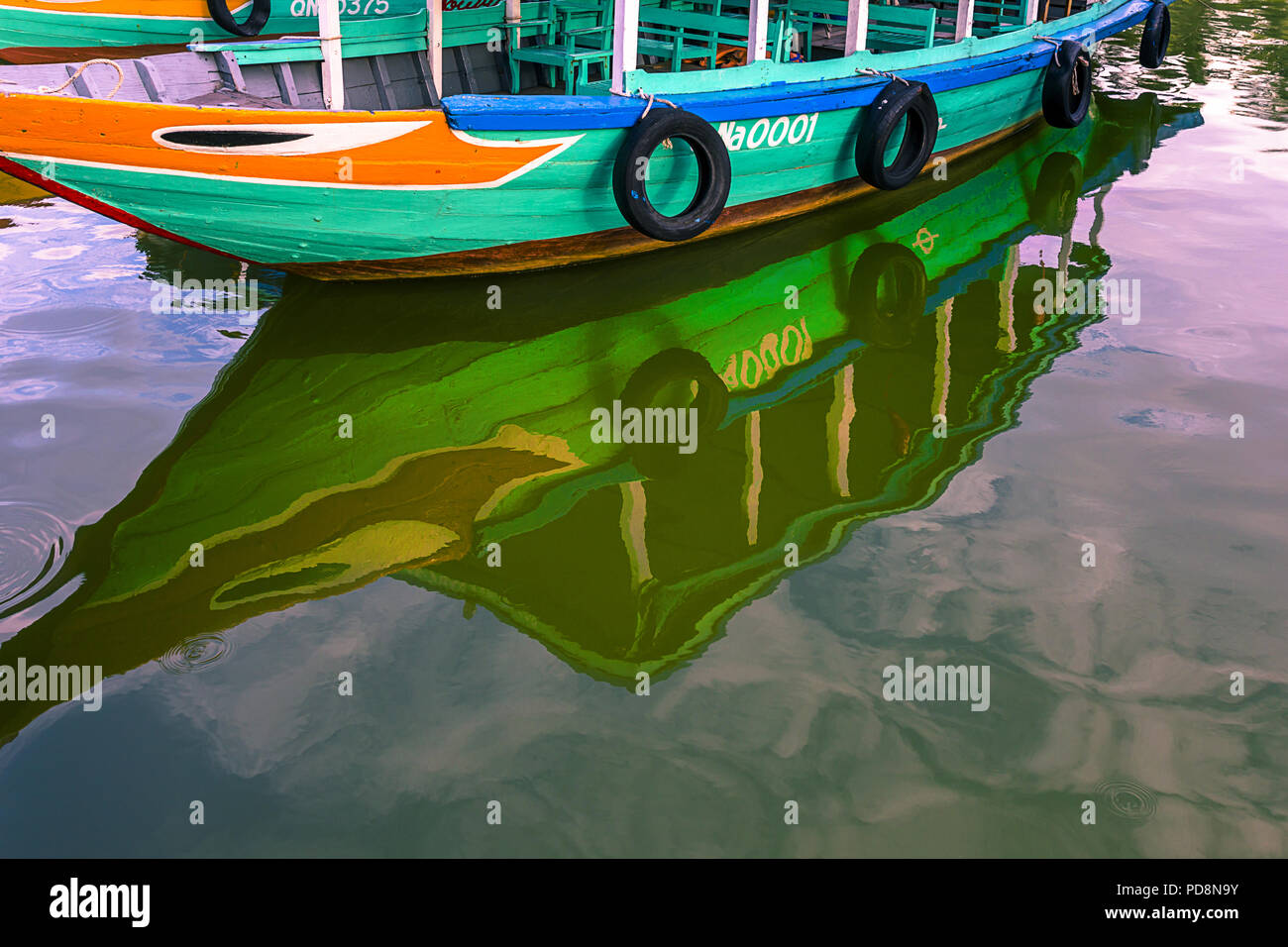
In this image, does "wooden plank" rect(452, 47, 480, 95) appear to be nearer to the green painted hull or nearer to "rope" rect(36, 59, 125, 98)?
the green painted hull

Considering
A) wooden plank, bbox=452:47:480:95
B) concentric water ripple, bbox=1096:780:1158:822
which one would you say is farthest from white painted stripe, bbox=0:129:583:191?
concentric water ripple, bbox=1096:780:1158:822

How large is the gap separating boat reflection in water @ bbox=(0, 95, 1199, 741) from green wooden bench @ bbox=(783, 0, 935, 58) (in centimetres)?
200

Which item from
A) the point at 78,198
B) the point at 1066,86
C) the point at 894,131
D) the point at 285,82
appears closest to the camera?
the point at 78,198

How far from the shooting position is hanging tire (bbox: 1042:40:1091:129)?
10.4 m

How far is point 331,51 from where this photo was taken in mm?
6855

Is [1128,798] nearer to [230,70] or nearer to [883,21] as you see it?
[230,70]

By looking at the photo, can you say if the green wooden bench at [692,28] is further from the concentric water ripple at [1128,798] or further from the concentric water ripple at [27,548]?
the concentric water ripple at [1128,798]

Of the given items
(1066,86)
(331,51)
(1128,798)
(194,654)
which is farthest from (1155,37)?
(194,654)

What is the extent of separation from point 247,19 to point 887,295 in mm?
6293

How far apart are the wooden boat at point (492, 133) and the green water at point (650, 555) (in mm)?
491

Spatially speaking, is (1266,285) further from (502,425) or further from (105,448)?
(105,448)

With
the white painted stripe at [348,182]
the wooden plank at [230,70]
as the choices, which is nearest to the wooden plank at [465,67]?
the wooden plank at [230,70]

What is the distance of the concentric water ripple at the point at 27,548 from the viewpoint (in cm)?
445

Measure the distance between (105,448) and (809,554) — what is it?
134 inches
